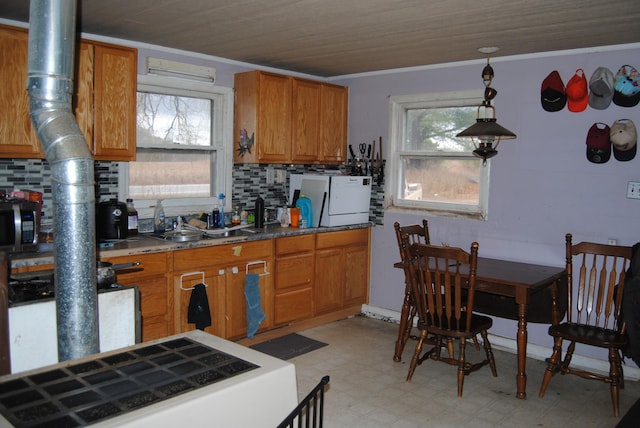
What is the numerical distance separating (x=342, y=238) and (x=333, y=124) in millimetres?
1092

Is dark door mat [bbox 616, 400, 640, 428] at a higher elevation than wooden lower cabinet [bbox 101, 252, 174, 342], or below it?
below

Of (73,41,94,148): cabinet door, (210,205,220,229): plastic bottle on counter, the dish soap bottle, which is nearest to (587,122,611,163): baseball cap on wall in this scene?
(210,205,220,229): plastic bottle on counter

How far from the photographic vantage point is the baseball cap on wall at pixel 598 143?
3.75 m

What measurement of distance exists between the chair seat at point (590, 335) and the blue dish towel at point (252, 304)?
2.05 meters

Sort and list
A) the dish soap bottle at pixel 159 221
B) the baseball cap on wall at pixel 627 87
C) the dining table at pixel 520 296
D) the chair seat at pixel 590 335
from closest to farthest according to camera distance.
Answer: the chair seat at pixel 590 335 → the dining table at pixel 520 296 → the baseball cap on wall at pixel 627 87 → the dish soap bottle at pixel 159 221

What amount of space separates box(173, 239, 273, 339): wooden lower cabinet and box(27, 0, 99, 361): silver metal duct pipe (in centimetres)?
175

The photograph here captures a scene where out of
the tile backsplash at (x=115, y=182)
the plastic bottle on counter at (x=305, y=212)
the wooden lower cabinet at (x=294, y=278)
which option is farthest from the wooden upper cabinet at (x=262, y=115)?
the wooden lower cabinet at (x=294, y=278)

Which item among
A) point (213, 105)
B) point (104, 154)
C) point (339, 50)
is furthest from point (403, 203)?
point (104, 154)

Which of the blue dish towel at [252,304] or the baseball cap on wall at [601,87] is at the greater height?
the baseball cap on wall at [601,87]

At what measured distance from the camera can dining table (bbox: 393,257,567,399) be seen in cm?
338

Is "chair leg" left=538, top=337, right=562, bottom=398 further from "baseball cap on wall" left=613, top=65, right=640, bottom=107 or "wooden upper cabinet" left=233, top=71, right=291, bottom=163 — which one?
"wooden upper cabinet" left=233, top=71, right=291, bottom=163

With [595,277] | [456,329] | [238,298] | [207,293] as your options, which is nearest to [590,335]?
[595,277]

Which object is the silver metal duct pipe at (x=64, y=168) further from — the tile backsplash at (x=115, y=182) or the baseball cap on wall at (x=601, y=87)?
the baseball cap on wall at (x=601, y=87)

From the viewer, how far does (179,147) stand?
4.34 metres
